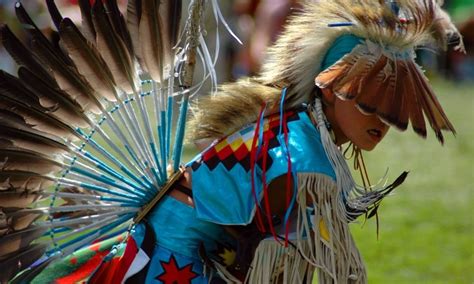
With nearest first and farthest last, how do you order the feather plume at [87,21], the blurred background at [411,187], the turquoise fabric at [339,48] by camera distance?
1. the turquoise fabric at [339,48]
2. the feather plume at [87,21]
3. the blurred background at [411,187]

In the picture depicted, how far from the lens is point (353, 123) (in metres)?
3.08

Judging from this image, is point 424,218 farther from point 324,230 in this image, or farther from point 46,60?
point 46,60

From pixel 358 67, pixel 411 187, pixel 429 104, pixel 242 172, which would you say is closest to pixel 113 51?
pixel 242 172

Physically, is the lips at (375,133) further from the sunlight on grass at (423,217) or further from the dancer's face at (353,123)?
the sunlight on grass at (423,217)

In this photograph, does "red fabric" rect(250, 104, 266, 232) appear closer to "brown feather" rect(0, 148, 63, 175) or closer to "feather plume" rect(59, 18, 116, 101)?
"feather plume" rect(59, 18, 116, 101)

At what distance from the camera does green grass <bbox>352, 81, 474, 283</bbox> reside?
18.8 feet

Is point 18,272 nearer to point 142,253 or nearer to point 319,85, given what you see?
point 142,253

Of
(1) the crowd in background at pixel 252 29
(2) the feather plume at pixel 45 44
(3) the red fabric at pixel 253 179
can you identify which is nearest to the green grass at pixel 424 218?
(1) the crowd in background at pixel 252 29

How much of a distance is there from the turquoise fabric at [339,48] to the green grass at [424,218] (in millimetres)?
2463

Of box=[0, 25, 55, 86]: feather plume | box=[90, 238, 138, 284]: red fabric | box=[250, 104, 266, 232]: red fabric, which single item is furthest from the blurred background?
box=[90, 238, 138, 284]: red fabric

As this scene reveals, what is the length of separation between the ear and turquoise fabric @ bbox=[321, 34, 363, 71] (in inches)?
2.9

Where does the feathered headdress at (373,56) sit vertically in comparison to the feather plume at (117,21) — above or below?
below

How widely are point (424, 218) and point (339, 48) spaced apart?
4.13m

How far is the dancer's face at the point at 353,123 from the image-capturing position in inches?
121
